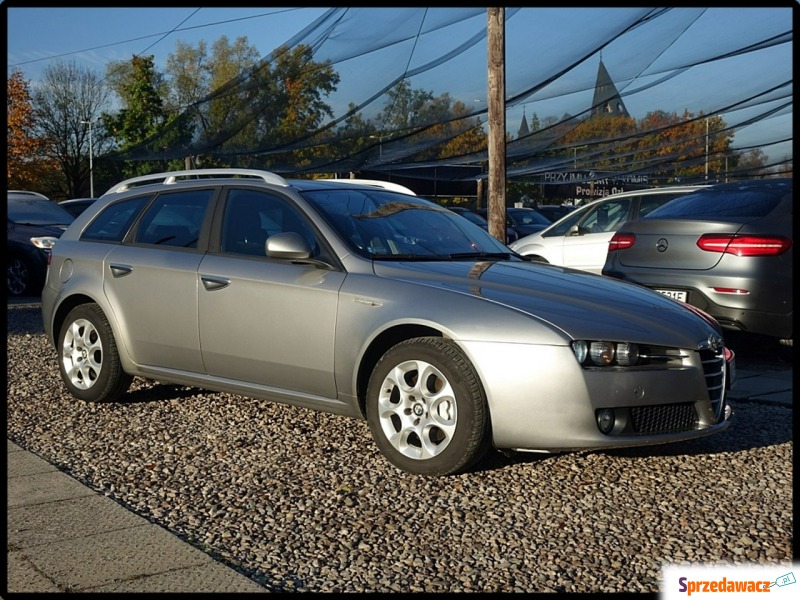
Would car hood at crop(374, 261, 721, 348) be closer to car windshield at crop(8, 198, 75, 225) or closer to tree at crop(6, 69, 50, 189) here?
car windshield at crop(8, 198, 75, 225)

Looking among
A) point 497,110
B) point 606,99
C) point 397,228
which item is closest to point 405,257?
point 397,228

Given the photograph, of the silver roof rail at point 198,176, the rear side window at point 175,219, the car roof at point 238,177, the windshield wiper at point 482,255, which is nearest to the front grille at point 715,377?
the windshield wiper at point 482,255

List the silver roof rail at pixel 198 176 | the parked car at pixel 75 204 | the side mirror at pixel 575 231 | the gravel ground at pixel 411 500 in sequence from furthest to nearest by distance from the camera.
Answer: the parked car at pixel 75 204
the side mirror at pixel 575 231
the silver roof rail at pixel 198 176
the gravel ground at pixel 411 500

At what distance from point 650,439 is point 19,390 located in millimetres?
4793

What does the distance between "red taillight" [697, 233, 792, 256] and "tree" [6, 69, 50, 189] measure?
139 feet

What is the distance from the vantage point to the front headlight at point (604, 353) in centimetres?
466

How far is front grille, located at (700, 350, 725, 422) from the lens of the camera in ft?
16.5

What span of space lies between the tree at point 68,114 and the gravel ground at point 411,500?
46363 millimetres

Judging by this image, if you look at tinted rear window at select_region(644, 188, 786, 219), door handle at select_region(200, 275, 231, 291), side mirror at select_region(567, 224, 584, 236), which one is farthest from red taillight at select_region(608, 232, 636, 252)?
door handle at select_region(200, 275, 231, 291)

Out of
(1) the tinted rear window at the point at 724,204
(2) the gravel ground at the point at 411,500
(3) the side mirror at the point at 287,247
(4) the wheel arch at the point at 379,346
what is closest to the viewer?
(2) the gravel ground at the point at 411,500

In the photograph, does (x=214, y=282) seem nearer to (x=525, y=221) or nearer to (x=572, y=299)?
(x=572, y=299)

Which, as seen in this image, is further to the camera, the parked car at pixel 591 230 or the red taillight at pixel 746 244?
the parked car at pixel 591 230

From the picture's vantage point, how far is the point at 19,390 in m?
7.34

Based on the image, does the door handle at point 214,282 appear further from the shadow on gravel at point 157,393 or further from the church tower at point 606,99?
the church tower at point 606,99
